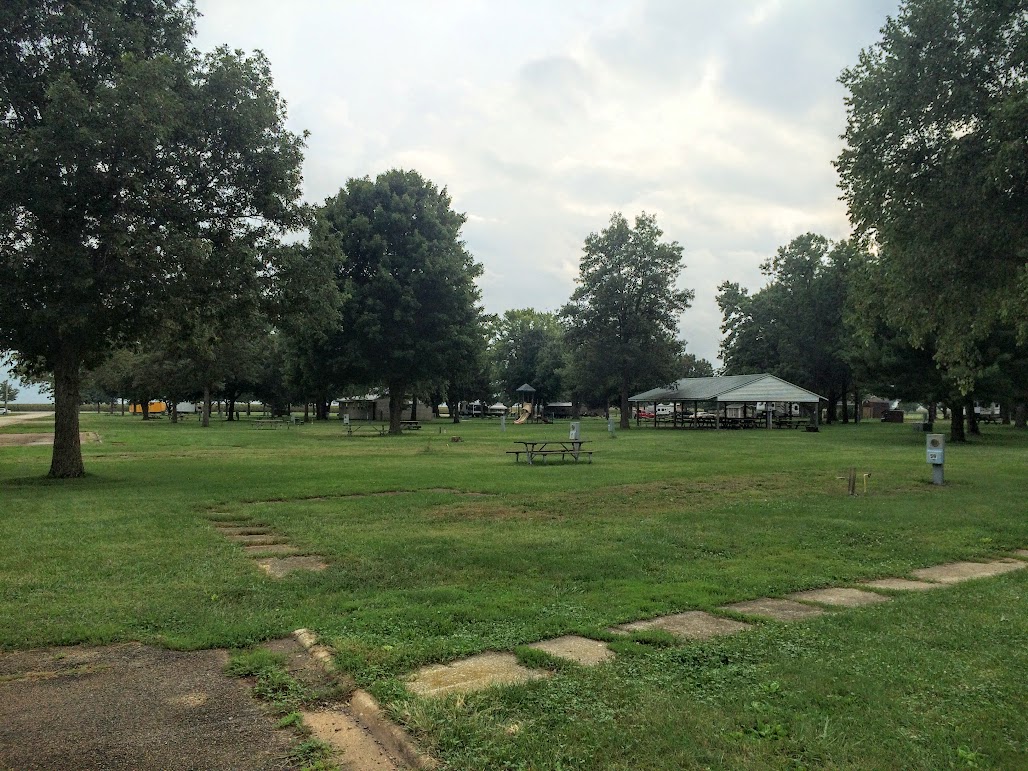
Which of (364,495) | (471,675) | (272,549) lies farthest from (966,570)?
(364,495)

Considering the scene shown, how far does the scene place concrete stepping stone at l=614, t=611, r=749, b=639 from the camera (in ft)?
16.9

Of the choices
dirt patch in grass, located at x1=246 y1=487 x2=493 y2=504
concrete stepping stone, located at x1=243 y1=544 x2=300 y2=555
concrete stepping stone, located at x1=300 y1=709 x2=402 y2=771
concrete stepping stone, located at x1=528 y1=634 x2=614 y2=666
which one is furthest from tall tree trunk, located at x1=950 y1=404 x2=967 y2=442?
concrete stepping stone, located at x1=300 y1=709 x2=402 y2=771

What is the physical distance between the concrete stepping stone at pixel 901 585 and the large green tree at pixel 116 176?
13020 mm

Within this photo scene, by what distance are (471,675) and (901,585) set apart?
4819mm

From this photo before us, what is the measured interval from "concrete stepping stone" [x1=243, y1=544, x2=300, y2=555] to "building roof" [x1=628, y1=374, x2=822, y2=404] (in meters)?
44.6

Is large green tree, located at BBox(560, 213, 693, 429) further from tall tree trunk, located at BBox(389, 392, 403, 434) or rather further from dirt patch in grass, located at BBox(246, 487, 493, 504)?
dirt patch in grass, located at BBox(246, 487, 493, 504)

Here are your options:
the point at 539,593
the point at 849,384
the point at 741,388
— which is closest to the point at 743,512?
the point at 539,593

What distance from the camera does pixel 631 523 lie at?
1025 cm

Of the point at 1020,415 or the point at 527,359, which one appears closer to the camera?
the point at 1020,415

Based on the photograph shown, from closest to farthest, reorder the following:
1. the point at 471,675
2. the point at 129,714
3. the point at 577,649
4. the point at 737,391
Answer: the point at 129,714 < the point at 471,675 < the point at 577,649 < the point at 737,391

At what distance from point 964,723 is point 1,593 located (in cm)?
723

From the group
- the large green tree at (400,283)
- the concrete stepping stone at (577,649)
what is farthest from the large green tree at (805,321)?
the concrete stepping stone at (577,649)

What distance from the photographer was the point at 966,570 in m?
7.68

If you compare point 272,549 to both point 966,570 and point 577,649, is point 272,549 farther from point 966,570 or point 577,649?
point 966,570
